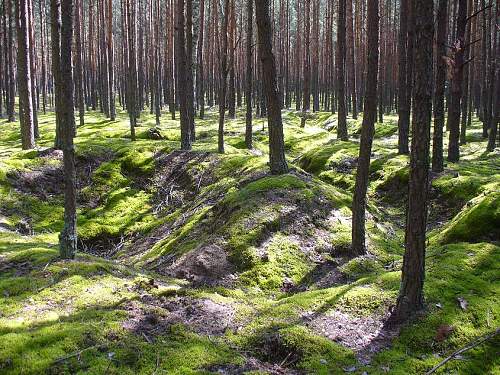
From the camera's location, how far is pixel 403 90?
16734 mm

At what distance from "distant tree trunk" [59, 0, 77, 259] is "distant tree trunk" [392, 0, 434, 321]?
5127 millimetres

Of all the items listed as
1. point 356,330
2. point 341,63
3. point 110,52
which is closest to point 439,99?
point 341,63

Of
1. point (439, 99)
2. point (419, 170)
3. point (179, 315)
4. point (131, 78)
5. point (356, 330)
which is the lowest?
point (356, 330)

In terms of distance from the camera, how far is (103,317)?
594 cm

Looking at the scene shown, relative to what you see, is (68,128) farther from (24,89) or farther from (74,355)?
(24,89)

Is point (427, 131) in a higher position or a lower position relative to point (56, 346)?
higher

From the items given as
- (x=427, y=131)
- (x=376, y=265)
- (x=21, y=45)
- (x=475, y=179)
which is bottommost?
(x=376, y=265)

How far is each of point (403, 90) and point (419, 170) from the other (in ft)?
39.3

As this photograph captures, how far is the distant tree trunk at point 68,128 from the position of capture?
7172mm

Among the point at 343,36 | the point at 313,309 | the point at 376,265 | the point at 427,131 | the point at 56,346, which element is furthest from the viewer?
the point at 343,36

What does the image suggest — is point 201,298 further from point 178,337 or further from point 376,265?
Result: point 376,265

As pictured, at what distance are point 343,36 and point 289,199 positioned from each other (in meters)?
11.8

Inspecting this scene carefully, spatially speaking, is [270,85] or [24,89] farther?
[24,89]

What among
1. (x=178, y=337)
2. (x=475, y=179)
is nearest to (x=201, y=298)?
(x=178, y=337)
